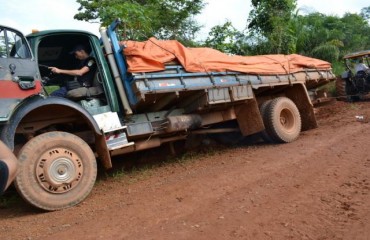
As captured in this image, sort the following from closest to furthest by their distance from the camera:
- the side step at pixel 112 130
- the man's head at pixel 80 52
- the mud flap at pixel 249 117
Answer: the side step at pixel 112 130
the man's head at pixel 80 52
the mud flap at pixel 249 117

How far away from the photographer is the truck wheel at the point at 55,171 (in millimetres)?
4215

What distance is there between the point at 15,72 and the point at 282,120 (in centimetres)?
524

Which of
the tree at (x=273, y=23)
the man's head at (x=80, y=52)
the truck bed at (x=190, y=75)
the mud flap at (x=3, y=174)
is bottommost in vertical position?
the mud flap at (x=3, y=174)

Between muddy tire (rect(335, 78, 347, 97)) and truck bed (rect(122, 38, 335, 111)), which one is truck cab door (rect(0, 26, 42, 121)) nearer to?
truck bed (rect(122, 38, 335, 111))

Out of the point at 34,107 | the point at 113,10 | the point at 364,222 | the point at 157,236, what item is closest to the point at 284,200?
the point at 364,222

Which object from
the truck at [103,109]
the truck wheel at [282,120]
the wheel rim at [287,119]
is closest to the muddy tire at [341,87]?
the truck at [103,109]

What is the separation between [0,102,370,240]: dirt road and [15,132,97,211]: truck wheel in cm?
17

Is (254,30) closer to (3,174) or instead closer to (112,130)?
(112,130)

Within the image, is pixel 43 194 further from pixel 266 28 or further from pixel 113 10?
pixel 266 28

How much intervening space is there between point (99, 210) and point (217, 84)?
2.96 metres

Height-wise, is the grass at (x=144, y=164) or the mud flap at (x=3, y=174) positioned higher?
the mud flap at (x=3, y=174)

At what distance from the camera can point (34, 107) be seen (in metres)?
4.34

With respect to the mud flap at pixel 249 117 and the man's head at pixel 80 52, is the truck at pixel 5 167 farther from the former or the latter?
the mud flap at pixel 249 117

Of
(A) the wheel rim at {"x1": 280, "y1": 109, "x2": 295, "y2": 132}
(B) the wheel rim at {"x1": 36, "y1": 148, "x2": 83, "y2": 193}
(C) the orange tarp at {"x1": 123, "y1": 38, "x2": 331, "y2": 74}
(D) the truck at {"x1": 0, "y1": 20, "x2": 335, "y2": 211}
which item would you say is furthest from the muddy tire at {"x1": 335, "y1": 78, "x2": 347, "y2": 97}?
(B) the wheel rim at {"x1": 36, "y1": 148, "x2": 83, "y2": 193}
